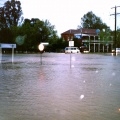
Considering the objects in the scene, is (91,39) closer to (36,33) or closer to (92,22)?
(92,22)

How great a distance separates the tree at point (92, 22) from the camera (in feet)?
483

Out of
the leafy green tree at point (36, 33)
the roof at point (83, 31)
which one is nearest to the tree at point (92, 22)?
the roof at point (83, 31)

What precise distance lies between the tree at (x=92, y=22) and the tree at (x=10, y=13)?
55.5 metres

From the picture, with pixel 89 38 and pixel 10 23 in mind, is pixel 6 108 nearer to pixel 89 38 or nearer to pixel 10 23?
pixel 10 23

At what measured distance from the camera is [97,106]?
7309 millimetres

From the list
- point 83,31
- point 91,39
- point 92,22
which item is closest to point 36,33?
point 83,31

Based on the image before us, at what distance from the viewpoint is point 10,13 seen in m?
95.8

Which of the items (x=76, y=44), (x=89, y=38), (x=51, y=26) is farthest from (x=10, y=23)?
(x=89, y=38)

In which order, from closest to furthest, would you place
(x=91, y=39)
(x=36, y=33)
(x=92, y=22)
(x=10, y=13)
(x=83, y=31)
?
(x=36, y=33) < (x=10, y=13) < (x=83, y=31) < (x=91, y=39) < (x=92, y=22)

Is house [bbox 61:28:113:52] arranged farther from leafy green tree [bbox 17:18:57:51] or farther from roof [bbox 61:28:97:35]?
leafy green tree [bbox 17:18:57:51]

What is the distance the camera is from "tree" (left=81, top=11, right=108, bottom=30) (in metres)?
147

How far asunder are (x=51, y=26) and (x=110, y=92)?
277 feet

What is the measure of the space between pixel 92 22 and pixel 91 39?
14.3 m

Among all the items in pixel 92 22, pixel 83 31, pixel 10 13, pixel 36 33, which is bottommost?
pixel 36 33
